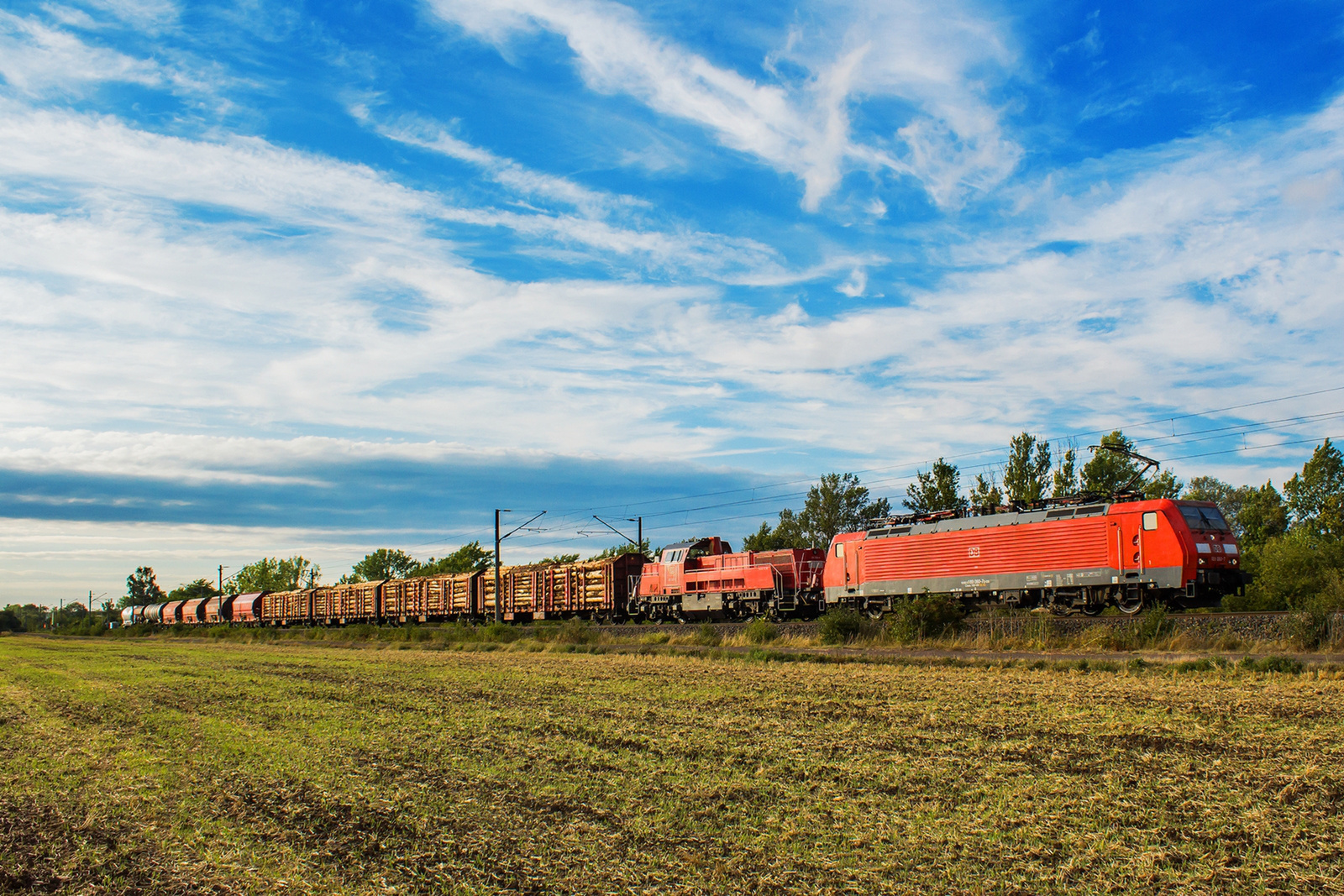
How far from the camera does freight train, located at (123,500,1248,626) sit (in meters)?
27.1

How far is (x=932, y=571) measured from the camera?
32.9m

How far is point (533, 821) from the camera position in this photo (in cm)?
668

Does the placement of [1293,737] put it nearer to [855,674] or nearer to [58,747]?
[855,674]

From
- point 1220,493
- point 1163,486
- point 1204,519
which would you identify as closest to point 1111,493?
point 1204,519

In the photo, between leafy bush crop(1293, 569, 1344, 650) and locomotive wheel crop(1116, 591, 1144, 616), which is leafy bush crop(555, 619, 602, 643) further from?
leafy bush crop(1293, 569, 1344, 650)

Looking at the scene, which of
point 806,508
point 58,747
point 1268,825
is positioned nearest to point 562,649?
point 58,747

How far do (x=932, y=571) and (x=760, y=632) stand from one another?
28.0 feet

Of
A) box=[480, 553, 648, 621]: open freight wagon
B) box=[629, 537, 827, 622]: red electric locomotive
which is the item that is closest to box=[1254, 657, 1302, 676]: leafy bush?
box=[629, 537, 827, 622]: red electric locomotive

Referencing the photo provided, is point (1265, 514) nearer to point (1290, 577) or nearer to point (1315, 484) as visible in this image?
point (1315, 484)

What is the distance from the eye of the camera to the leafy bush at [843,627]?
84.4 feet

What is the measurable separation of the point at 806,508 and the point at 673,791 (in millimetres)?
99699

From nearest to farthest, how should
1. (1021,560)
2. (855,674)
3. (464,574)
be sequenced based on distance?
1. (855,674)
2. (1021,560)
3. (464,574)

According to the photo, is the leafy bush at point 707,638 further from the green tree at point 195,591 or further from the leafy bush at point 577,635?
the green tree at point 195,591

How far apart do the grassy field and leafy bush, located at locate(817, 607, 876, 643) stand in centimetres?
1149
